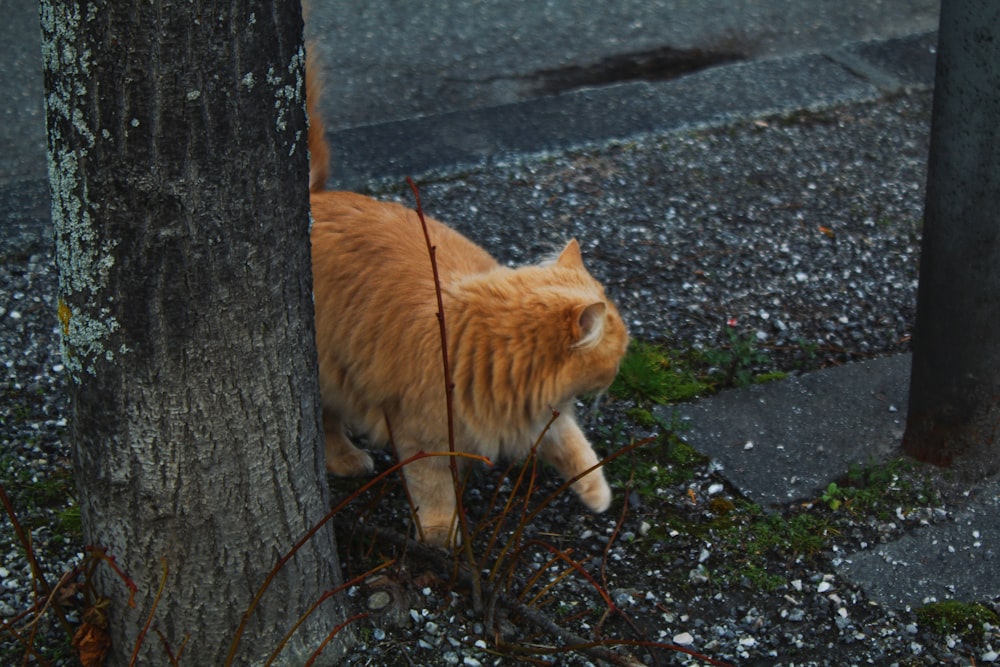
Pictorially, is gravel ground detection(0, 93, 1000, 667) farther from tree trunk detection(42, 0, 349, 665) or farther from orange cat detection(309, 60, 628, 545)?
tree trunk detection(42, 0, 349, 665)

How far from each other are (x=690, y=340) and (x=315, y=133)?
1.55 metres

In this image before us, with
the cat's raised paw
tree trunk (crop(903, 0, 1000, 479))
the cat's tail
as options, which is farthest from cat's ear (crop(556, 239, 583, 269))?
tree trunk (crop(903, 0, 1000, 479))

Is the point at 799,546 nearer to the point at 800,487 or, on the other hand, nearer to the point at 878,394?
the point at 800,487

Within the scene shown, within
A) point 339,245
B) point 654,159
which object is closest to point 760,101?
point 654,159

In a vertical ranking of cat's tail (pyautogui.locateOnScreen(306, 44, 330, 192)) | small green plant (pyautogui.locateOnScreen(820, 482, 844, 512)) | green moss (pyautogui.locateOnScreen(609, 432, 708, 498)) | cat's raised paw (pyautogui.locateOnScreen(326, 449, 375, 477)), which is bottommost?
small green plant (pyautogui.locateOnScreen(820, 482, 844, 512))

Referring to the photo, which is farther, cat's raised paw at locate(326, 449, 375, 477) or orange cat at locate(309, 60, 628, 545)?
cat's raised paw at locate(326, 449, 375, 477)

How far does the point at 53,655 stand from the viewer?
2.46m

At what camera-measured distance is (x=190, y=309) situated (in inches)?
79.1

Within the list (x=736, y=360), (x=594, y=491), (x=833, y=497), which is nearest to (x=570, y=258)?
(x=594, y=491)

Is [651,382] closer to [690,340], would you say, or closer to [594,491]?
[690,340]

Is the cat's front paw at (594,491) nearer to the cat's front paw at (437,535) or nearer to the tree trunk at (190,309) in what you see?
the cat's front paw at (437,535)

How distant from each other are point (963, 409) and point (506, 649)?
4.81ft

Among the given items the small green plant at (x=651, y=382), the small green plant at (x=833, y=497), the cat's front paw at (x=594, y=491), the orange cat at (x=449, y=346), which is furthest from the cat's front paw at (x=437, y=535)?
the small green plant at (x=833, y=497)

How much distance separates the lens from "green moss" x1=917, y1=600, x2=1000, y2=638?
2748mm
